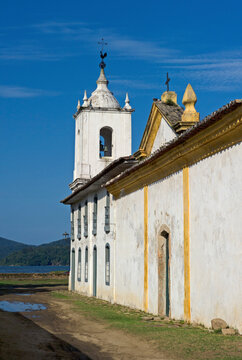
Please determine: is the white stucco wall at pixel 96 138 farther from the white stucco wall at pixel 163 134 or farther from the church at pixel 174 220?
the white stucco wall at pixel 163 134

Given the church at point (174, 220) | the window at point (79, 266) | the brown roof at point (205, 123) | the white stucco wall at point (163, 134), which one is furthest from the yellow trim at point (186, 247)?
the window at point (79, 266)

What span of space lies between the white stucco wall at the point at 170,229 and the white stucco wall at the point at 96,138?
15606 mm

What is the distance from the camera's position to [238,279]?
1092 cm

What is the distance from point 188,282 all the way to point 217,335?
2.95 metres

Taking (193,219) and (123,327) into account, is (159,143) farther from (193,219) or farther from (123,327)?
(123,327)

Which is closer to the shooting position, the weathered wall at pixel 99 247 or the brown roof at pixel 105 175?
the brown roof at pixel 105 175

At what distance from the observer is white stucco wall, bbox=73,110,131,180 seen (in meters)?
32.7

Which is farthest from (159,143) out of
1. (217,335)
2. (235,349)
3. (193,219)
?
(235,349)

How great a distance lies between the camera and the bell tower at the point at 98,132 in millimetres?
32688

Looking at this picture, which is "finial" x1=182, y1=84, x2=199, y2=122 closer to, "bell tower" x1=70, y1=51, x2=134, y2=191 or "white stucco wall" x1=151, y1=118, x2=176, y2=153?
"white stucco wall" x1=151, y1=118, x2=176, y2=153

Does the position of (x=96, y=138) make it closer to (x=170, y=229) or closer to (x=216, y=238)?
(x=170, y=229)

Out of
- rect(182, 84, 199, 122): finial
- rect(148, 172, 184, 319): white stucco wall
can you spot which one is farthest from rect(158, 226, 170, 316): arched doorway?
rect(182, 84, 199, 122): finial

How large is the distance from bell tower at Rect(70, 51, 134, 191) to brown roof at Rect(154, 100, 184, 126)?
15.4 meters

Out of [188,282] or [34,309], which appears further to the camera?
[34,309]
